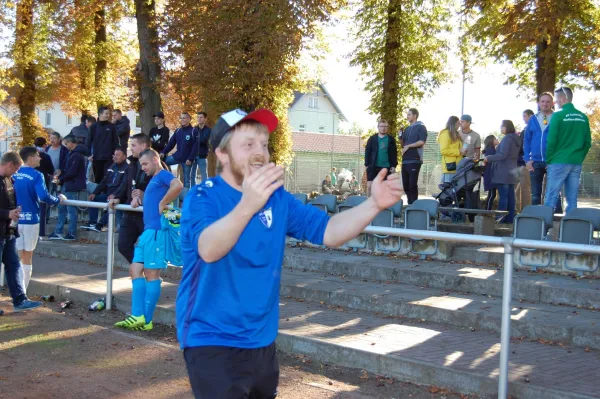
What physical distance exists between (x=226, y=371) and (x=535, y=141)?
421 inches

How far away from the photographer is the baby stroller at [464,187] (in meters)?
14.5

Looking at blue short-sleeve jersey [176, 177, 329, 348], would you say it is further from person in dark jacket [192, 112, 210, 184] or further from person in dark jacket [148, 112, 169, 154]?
person in dark jacket [148, 112, 169, 154]

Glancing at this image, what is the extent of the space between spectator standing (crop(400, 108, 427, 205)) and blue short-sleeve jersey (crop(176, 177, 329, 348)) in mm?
11954

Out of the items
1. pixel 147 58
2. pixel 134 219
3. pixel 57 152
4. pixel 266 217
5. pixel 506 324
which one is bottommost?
pixel 506 324

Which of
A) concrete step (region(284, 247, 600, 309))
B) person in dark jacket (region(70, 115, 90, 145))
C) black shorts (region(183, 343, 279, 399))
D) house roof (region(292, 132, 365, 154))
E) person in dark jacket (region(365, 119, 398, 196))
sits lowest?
concrete step (region(284, 247, 600, 309))

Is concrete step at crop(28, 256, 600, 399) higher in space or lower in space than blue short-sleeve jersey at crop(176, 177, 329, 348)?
lower

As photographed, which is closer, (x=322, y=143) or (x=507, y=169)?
(x=507, y=169)

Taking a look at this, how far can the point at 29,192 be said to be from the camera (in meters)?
10.3

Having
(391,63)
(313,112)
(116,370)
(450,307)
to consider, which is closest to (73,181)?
(116,370)

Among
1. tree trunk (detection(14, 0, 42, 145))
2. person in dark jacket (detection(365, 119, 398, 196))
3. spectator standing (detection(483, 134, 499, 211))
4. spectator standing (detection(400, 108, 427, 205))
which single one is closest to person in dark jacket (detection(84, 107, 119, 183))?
person in dark jacket (detection(365, 119, 398, 196))

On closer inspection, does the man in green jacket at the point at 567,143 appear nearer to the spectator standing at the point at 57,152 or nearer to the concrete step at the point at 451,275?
the concrete step at the point at 451,275

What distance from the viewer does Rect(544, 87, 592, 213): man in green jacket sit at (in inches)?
442

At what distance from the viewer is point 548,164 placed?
1150 cm

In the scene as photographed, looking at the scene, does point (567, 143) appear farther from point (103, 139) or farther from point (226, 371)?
point (103, 139)
